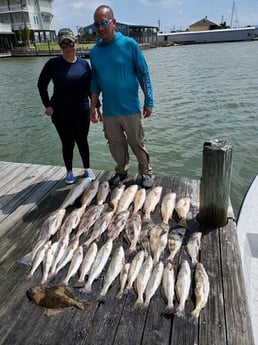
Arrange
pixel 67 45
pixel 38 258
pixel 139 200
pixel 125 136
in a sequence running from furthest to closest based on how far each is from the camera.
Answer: pixel 125 136, pixel 139 200, pixel 67 45, pixel 38 258

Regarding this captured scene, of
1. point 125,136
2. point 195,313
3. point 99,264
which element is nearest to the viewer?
point 195,313

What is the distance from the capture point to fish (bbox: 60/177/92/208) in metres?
3.98

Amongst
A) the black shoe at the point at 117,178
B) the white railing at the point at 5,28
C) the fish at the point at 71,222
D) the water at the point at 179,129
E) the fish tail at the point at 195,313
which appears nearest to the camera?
the fish tail at the point at 195,313

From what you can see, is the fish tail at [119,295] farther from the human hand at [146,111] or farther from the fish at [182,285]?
the human hand at [146,111]

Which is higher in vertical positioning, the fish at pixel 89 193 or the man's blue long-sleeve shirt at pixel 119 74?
the man's blue long-sleeve shirt at pixel 119 74

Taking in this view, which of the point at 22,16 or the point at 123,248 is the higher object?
the point at 22,16

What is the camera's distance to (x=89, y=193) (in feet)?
13.5

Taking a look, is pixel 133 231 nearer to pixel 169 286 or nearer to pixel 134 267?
pixel 134 267

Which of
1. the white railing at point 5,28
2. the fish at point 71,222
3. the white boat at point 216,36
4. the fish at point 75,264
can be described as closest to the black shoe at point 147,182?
the fish at point 71,222

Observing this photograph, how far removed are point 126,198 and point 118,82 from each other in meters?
1.46

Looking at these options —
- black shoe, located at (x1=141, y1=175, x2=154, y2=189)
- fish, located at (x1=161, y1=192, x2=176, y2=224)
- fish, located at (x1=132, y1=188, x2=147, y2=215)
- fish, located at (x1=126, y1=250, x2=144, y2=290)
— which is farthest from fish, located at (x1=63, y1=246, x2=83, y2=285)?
black shoe, located at (x1=141, y1=175, x2=154, y2=189)

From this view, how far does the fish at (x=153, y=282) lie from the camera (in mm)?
2488

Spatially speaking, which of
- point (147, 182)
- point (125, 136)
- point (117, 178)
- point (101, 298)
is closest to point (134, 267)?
point (101, 298)

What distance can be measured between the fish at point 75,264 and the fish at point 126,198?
0.88m
